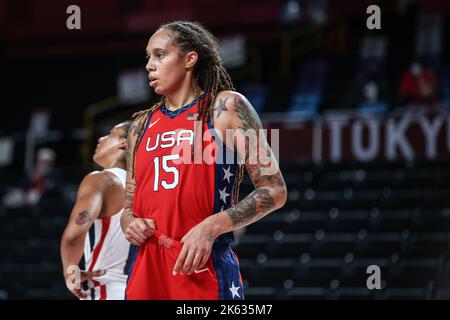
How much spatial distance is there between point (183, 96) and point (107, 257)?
142 centimetres

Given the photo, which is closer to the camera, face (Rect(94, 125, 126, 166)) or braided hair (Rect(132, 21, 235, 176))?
braided hair (Rect(132, 21, 235, 176))

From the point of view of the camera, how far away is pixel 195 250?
109 inches

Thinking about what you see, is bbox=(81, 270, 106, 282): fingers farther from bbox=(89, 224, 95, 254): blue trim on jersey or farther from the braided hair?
the braided hair

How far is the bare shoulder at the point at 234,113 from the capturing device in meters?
3.04

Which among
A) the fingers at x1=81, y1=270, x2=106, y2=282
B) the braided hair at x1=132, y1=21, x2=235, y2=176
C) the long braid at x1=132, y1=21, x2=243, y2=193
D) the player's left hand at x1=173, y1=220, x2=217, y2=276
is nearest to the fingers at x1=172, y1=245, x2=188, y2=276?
the player's left hand at x1=173, y1=220, x2=217, y2=276

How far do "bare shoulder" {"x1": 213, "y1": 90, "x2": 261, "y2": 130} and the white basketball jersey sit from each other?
129 centimetres

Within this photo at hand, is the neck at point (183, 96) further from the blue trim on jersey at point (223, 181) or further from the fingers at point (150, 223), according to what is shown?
the fingers at point (150, 223)

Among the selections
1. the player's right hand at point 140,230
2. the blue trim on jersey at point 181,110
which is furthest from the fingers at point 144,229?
the blue trim on jersey at point 181,110

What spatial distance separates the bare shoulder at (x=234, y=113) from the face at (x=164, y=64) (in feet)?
0.62

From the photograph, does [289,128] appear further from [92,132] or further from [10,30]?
[10,30]

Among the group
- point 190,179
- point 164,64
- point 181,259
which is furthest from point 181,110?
point 181,259

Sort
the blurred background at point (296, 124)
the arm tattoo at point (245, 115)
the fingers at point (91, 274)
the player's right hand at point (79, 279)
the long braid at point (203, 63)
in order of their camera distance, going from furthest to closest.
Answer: the blurred background at point (296, 124)
the fingers at point (91, 274)
the player's right hand at point (79, 279)
the long braid at point (203, 63)
the arm tattoo at point (245, 115)

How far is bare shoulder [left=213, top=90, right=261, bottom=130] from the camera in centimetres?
304
